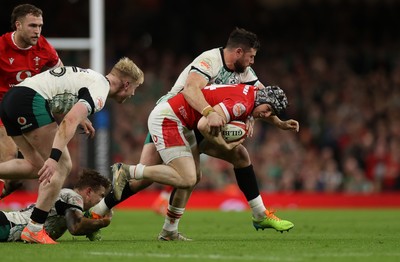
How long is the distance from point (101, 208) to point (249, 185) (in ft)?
5.32

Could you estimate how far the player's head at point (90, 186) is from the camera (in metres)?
9.64

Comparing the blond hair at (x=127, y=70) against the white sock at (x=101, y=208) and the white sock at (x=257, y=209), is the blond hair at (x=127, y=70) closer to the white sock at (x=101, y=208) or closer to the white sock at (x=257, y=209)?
the white sock at (x=101, y=208)

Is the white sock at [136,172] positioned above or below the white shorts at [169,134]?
below

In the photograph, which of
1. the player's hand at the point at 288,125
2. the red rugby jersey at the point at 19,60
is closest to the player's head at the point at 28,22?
the red rugby jersey at the point at 19,60

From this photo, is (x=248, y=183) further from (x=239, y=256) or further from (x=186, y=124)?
(x=239, y=256)

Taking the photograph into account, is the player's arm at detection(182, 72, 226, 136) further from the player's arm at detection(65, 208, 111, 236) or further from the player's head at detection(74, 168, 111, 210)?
the player's arm at detection(65, 208, 111, 236)

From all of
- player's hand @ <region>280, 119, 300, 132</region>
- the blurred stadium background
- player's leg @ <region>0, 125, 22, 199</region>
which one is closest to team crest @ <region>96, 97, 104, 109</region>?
player's hand @ <region>280, 119, 300, 132</region>

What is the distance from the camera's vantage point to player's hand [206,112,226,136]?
31.0 feet

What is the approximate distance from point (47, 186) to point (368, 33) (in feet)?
56.3

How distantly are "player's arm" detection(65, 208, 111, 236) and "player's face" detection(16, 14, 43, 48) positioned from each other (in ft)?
6.50

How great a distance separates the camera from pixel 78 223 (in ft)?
30.4

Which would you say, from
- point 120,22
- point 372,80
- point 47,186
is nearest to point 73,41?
point 120,22

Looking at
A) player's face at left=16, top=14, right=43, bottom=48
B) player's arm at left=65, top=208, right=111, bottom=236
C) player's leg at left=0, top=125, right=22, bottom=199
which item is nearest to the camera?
player's arm at left=65, top=208, right=111, bottom=236

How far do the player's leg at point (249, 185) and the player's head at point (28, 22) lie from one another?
208 centimetres
